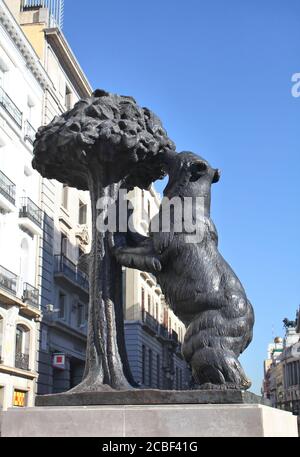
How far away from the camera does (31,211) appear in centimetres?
2441

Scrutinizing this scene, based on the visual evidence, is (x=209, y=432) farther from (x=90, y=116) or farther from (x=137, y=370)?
(x=137, y=370)

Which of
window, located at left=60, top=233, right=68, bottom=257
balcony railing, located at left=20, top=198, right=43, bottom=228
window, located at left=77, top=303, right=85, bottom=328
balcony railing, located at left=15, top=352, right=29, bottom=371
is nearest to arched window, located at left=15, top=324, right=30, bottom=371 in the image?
balcony railing, located at left=15, top=352, right=29, bottom=371

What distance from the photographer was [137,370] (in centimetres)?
3316

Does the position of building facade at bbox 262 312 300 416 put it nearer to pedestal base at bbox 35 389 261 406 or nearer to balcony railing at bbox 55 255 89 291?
balcony railing at bbox 55 255 89 291

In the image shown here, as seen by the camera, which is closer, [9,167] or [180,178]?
[180,178]

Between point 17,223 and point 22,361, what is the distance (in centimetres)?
547

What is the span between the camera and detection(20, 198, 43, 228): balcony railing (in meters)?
23.8

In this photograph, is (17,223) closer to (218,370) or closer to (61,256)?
(61,256)

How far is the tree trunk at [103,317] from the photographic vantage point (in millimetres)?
5148

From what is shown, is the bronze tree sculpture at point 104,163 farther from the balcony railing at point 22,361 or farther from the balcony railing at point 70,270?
the balcony railing at point 70,270

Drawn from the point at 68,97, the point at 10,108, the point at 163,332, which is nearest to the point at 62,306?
the point at 10,108

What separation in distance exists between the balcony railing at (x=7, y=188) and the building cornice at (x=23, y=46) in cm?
612

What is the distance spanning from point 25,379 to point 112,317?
18.6 meters

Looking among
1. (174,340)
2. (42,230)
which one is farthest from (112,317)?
(174,340)
